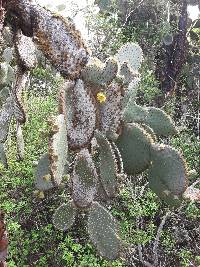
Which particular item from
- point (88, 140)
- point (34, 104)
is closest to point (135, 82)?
point (88, 140)

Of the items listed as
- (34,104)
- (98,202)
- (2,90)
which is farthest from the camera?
(34,104)

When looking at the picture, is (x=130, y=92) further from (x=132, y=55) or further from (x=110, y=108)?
(x=132, y=55)

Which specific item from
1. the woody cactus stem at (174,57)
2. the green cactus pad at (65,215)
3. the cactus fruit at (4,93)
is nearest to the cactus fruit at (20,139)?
the green cactus pad at (65,215)

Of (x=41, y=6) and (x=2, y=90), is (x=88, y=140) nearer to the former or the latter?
(x=41, y=6)

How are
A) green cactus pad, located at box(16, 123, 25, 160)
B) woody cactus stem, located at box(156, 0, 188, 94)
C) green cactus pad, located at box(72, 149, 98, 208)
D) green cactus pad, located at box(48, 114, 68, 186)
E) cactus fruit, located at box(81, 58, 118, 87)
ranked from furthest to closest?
1. woody cactus stem, located at box(156, 0, 188, 94)
2. green cactus pad, located at box(16, 123, 25, 160)
3. green cactus pad, located at box(72, 149, 98, 208)
4. cactus fruit, located at box(81, 58, 118, 87)
5. green cactus pad, located at box(48, 114, 68, 186)

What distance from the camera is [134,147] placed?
157cm

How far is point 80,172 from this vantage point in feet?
4.92

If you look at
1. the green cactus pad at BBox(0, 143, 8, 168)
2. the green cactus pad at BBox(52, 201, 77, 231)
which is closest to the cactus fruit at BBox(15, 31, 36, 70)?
the green cactus pad at BBox(52, 201, 77, 231)

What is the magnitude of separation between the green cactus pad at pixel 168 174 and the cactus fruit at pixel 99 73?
12.4 inches

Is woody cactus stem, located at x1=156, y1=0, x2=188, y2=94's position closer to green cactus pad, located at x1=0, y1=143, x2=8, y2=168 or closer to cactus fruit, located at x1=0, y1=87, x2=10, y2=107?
cactus fruit, located at x1=0, y1=87, x2=10, y2=107

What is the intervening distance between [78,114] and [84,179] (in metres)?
0.24

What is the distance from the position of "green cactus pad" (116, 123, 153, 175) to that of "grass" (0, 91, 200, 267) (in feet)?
4.96

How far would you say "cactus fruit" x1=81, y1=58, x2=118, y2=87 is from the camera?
1.35 metres

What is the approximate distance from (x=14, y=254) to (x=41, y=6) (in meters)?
2.25
